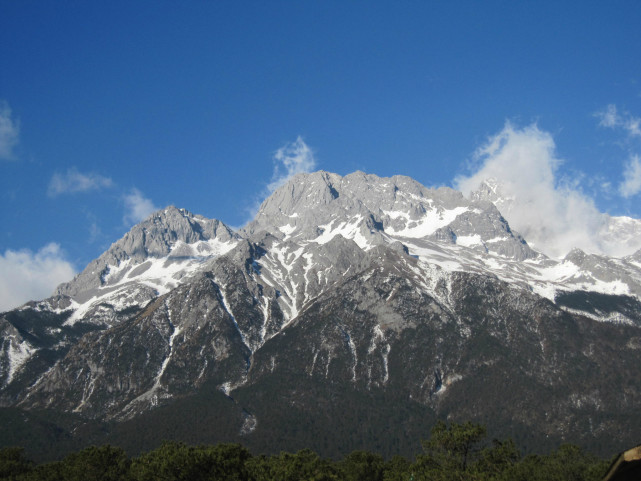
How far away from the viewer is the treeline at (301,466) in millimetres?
99688

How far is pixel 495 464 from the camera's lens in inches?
4828

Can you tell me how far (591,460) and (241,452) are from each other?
325ft

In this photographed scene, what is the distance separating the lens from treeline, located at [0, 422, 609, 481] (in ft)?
327

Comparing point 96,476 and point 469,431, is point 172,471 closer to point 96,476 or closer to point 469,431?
point 96,476

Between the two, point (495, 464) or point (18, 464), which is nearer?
point (495, 464)

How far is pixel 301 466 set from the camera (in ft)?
340

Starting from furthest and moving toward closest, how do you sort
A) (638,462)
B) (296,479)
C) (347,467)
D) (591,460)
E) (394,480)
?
(591,460)
(347,467)
(394,480)
(296,479)
(638,462)

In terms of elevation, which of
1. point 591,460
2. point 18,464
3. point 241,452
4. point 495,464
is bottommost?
point 18,464

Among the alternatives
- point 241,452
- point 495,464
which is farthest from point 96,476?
point 495,464

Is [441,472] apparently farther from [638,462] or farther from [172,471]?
[638,462]

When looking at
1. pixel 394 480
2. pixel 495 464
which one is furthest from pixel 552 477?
pixel 394 480

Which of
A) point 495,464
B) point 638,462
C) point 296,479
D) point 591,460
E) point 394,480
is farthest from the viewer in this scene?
point 591,460

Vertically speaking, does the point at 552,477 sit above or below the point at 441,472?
above

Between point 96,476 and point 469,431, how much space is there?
77618 millimetres
